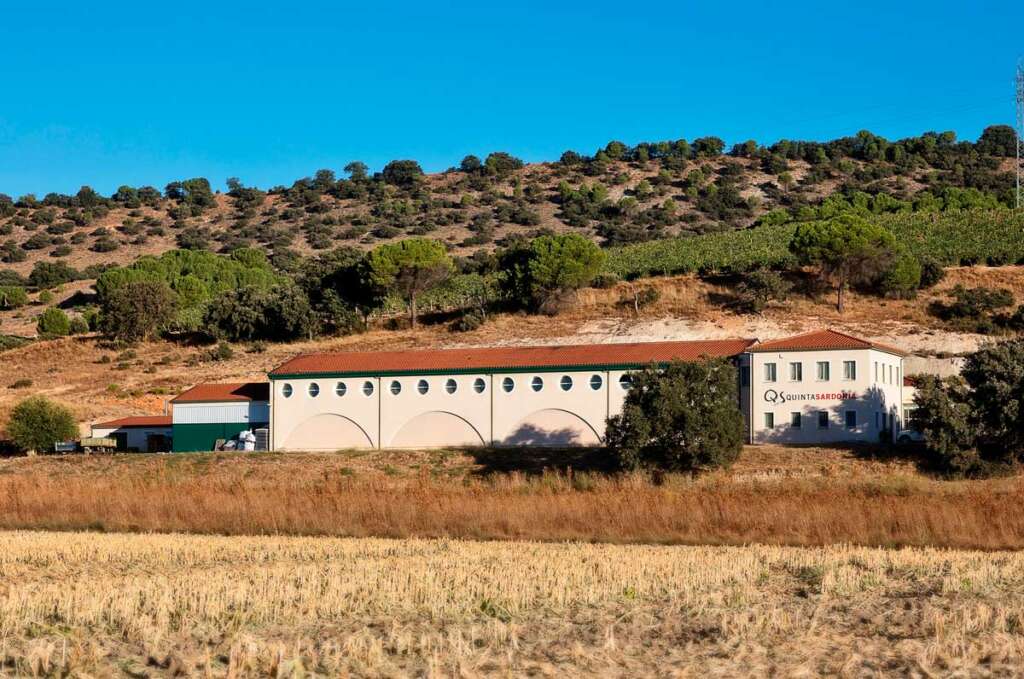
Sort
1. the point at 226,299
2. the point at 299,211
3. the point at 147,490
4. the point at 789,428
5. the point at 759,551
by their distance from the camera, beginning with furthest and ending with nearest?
the point at 299,211 < the point at 226,299 < the point at 789,428 < the point at 147,490 < the point at 759,551

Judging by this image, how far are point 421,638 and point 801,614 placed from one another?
6055mm

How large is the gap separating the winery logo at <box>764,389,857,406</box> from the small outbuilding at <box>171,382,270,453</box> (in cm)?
2660

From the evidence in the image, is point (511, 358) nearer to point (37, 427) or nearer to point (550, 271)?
point (37, 427)

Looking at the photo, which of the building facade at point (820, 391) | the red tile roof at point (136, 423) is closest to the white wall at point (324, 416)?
the red tile roof at point (136, 423)

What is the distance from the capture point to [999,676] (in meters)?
15.8

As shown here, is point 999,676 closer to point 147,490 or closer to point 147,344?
point 147,490

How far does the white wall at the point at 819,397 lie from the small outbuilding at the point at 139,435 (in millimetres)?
31928

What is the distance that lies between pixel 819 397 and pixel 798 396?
0.97 m

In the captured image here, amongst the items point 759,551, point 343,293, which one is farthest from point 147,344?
point 759,551

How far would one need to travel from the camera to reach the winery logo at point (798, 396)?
197 ft

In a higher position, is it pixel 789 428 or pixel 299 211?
pixel 299 211

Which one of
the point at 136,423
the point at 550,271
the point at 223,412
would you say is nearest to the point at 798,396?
→ the point at 223,412

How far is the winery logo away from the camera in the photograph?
6019 centimetres

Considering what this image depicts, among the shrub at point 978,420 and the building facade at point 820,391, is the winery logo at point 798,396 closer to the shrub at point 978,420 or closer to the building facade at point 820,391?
the building facade at point 820,391
